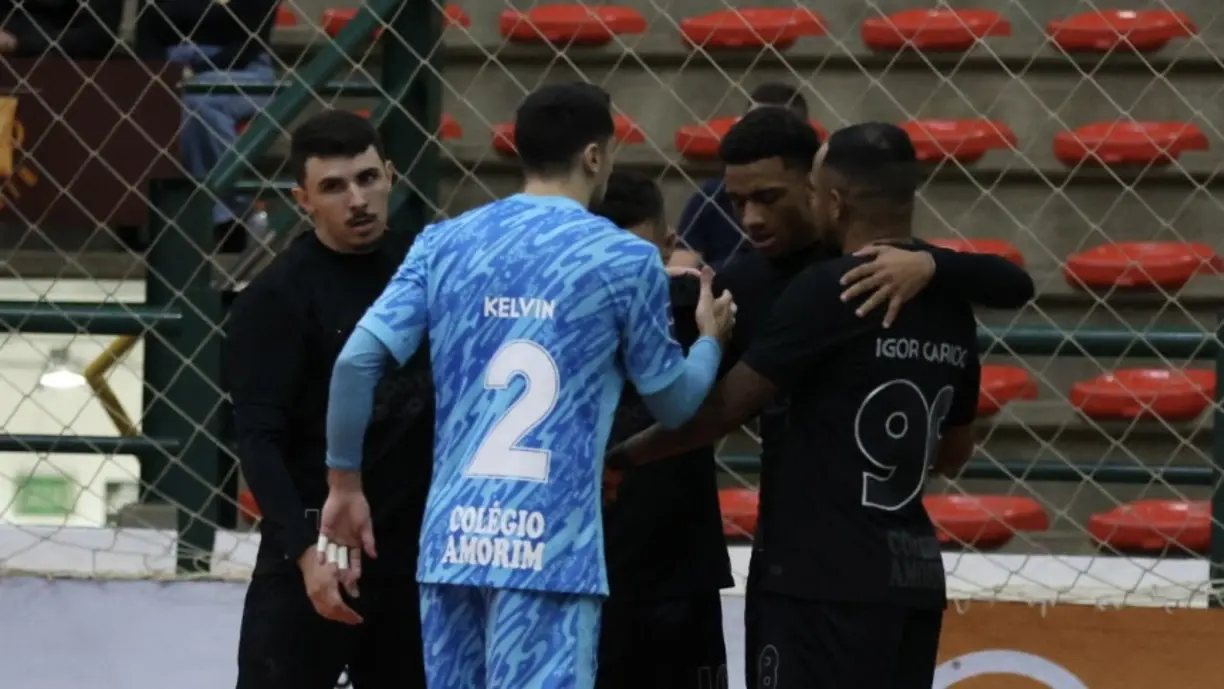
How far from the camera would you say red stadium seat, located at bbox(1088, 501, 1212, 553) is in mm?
4953

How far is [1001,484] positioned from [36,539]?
2851 millimetres

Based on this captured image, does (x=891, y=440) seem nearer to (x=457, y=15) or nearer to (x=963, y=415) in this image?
(x=963, y=415)

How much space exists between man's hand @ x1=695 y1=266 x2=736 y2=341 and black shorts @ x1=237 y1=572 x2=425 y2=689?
82cm

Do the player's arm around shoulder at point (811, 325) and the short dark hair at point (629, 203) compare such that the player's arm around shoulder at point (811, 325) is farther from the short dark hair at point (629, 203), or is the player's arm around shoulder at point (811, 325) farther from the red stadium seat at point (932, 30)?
the red stadium seat at point (932, 30)

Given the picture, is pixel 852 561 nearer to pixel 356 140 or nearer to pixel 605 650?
pixel 605 650

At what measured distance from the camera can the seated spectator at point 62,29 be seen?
5371 millimetres

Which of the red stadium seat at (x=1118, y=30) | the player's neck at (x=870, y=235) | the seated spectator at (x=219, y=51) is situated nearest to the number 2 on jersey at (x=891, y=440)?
the player's neck at (x=870, y=235)

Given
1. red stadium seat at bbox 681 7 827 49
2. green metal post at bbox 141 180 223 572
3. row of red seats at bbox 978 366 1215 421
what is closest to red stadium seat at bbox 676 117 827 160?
red stadium seat at bbox 681 7 827 49

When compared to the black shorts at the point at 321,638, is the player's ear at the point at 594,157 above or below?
above

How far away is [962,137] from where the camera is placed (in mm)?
5988

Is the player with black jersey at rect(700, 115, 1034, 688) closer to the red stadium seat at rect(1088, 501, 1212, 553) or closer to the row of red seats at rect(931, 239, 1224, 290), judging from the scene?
the red stadium seat at rect(1088, 501, 1212, 553)

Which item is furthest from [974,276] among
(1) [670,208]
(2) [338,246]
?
(1) [670,208]

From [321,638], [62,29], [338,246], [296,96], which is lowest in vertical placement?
[321,638]

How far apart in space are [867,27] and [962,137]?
59 centimetres
